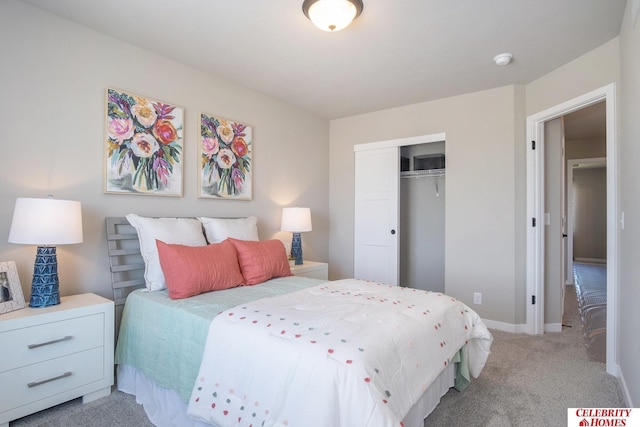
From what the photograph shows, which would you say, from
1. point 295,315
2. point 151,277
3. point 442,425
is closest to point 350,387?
point 295,315

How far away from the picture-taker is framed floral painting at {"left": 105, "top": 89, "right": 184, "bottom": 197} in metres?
2.56

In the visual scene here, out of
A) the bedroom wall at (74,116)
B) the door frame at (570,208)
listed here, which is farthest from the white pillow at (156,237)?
the door frame at (570,208)

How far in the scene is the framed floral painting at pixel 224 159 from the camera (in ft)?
10.4

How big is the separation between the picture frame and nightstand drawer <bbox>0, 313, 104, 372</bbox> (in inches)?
8.7

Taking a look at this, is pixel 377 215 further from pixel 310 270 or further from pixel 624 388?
pixel 624 388

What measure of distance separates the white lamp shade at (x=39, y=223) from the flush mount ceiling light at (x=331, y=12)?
1883 millimetres

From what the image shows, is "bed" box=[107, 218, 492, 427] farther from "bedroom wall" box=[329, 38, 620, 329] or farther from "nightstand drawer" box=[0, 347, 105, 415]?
"bedroom wall" box=[329, 38, 620, 329]

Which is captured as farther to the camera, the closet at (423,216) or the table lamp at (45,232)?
the closet at (423,216)

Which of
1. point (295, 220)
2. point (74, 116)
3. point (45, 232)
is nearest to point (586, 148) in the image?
point (295, 220)

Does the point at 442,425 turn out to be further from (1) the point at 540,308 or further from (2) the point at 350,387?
(1) the point at 540,308

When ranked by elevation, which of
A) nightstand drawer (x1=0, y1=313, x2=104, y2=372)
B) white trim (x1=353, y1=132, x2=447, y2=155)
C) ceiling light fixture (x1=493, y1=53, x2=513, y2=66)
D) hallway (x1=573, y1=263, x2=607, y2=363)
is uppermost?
ceiling light fixture (x1=493, y1=53, x2=513, y2=66)

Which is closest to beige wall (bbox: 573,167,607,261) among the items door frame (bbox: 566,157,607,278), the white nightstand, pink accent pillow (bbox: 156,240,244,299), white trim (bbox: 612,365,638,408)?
door frame (bbox: 566,157,607,278)

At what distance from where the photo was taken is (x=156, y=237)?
2.48 metres

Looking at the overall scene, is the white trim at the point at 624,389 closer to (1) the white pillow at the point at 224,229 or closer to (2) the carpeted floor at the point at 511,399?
(2) the carpeted floor at the point at 511,399
